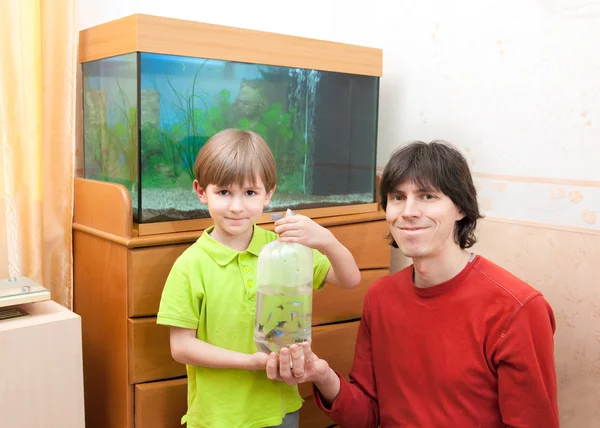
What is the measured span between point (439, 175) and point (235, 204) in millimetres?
501

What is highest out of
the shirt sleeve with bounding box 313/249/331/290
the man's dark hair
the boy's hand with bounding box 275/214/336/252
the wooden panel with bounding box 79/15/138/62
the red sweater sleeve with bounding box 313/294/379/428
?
the wooden panel with bounding box 79/15/138/62

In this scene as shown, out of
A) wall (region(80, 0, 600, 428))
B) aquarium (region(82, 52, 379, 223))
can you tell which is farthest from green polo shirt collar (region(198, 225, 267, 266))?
wall (region(80, 0, 600, 428))

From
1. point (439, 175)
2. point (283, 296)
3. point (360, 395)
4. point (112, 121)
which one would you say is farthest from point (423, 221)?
point (112, 121)

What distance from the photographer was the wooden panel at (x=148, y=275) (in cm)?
171

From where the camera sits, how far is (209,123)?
1857 millimetres

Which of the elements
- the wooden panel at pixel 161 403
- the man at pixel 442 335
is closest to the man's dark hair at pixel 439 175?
the man at pixel 442 335

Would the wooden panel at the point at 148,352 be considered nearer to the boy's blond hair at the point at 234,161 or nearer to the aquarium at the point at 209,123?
the aquarium at the point at 209,123

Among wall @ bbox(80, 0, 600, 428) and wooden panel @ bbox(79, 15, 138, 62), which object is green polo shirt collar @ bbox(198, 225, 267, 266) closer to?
wooden panel @ bbox(79, 15, 138, 62)

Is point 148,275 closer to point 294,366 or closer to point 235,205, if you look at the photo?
point 235,205

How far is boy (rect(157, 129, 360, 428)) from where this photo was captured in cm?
153

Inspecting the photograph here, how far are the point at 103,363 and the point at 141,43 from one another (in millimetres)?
951

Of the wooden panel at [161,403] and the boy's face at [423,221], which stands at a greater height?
the boy's face at [423,221]

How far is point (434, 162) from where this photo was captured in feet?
4.94

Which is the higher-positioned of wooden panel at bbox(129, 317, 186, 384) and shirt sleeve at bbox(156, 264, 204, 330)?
shirt sleeve at bbox(156, 264, 204, 330)
